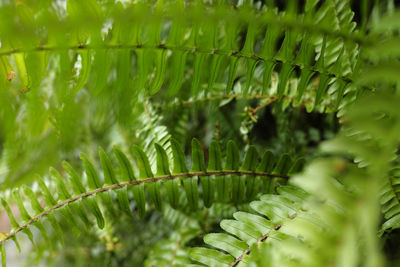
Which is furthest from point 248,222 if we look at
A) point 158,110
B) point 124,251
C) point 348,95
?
point 124,251

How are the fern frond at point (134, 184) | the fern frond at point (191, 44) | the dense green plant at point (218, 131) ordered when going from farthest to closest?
1. the fern frond at point (134, 184)
2. the fern frond at point (191, 44)
3. the dense green plant at point (218, 131)

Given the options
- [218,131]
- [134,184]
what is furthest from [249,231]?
[218,131]

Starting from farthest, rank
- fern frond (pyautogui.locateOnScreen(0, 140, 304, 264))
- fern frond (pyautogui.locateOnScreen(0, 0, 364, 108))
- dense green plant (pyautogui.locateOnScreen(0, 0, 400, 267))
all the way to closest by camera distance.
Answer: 1. fern frond (pyautogui.locateOnScreen(0, 140, 304, 264))
2. fern frond (pyautogui.locateOnScreen(0, 0, 364, 108))
3. dense green plant (pyautogui.locateOnScreen(0, 0, 400, 267))

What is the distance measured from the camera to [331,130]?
3.26ft

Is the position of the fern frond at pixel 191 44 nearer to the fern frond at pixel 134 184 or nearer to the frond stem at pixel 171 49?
the frond stem at pixel 171 49

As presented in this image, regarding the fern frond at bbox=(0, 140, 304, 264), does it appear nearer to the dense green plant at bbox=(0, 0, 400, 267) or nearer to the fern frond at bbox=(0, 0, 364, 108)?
the dense green plant at bbox=(0, 0, 400, 267)

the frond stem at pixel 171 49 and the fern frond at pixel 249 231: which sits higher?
the frond stem at pixel 171 49

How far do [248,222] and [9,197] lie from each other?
0.70m

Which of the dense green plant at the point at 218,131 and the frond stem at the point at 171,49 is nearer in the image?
the dense green plant at the point at 218,131

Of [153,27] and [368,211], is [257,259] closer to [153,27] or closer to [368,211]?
[368,211]

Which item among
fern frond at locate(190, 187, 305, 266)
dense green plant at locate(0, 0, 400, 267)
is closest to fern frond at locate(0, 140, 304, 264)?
dense green plant at locate(0, 0, 400, 267)

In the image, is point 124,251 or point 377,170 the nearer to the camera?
point 377,170

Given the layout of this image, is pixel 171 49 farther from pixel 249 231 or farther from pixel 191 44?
pixel 249 231

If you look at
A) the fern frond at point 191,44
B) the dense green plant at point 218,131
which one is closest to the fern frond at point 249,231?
the dense green plant at point 218,131
